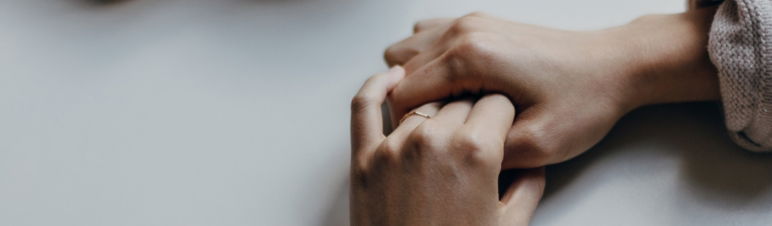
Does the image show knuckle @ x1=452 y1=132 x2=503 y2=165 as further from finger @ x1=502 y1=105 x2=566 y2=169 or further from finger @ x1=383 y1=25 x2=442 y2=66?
finger @ x1=383 y1=25 x2=442 y2=66

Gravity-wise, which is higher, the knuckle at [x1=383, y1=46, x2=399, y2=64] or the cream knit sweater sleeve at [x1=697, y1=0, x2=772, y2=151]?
the knuckle at [x1=383, y1=46, x2=399, y2=64]

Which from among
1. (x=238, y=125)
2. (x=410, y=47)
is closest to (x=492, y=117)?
(x=410, y=47)

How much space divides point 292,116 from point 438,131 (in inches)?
7.8

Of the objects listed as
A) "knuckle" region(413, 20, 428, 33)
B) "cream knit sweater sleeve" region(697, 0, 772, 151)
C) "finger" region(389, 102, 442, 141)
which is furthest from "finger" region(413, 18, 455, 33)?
"cream knit sweater sleeve" region(697, 0, 772, 151)

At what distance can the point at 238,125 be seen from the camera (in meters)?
0.69

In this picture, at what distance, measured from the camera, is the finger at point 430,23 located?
723mm

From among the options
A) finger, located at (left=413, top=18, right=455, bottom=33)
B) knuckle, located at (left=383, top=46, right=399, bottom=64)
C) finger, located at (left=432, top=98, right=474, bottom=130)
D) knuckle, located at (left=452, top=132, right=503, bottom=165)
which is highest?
finger, located at (left=413, top=18, right=455, bottom=33)

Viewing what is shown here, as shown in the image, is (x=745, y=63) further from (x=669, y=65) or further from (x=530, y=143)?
(x=530, y=143)

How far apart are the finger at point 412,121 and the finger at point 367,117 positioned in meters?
0.02

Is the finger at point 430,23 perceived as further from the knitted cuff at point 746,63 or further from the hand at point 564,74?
the knitted cuff at point 746,63

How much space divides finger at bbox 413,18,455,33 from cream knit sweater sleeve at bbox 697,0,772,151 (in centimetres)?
27

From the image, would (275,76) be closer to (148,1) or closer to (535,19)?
(148,1)

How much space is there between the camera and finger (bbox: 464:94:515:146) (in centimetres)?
56

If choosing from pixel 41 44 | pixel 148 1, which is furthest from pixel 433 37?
pixel 41 44
